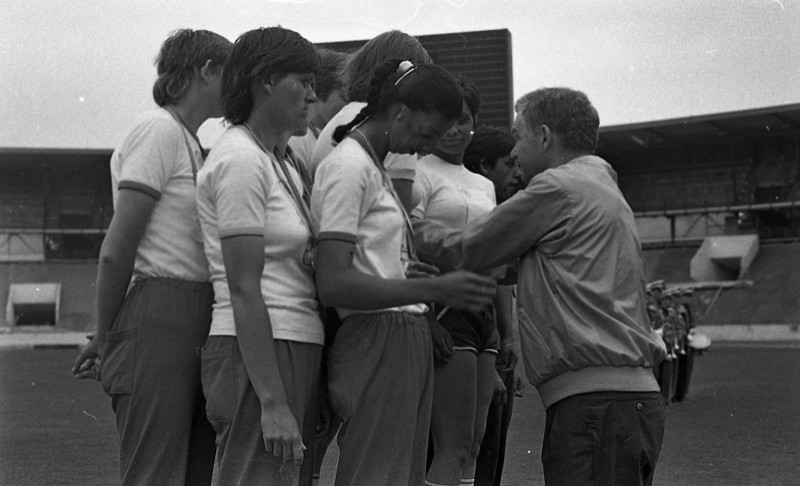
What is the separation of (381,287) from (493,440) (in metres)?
1.66

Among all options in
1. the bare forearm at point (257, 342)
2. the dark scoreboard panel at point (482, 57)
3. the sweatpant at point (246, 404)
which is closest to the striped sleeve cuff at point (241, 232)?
the bare forearm at point (257, 342)

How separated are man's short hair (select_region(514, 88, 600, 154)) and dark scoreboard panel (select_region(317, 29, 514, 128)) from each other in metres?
0.70

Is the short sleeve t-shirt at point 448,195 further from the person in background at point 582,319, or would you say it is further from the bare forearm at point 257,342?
the bare forearm at point 257,342

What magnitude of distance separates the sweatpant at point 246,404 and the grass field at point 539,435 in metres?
3.47

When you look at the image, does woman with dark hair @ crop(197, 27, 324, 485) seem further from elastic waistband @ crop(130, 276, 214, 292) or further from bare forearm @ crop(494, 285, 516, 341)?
bare forearm @ crop(494, 285, 516, 341)

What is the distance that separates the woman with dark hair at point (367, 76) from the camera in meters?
2.31

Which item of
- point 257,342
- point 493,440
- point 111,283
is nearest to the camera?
point 257,342

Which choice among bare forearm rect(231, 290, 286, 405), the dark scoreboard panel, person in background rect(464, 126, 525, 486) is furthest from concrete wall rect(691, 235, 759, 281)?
bare forearm rect(231, 290, 286, 405)

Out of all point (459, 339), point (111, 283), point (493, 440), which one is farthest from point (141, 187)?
point (493, 440)

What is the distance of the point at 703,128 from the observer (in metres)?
36.2

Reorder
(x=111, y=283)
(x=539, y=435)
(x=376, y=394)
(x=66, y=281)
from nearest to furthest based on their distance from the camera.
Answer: (x=376, y=394), (x=111, y=283), (x=539, y=435), (x=66, y=281)

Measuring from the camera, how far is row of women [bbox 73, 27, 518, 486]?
1954 millimetres

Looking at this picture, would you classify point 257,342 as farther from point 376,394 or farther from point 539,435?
point 539,435

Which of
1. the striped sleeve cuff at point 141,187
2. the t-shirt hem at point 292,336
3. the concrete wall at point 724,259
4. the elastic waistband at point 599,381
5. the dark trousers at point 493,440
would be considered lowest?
the concrete wall at point 724,259
